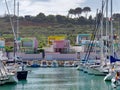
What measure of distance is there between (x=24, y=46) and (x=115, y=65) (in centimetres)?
7645

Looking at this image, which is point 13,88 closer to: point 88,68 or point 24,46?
point 88,68

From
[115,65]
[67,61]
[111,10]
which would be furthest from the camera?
[67,61]

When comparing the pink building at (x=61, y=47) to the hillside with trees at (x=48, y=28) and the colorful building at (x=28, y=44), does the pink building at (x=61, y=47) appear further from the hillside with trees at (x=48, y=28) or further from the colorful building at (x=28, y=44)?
the hillside with trees at (x=48, y=28)

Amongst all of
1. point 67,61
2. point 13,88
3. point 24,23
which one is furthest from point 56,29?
point 13,88

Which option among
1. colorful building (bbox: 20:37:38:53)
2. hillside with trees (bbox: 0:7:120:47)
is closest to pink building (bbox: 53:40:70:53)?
colorful building (bbox: 20:37:38:53)

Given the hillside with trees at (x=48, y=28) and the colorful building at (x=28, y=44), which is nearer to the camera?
the colorful building at (x=28, y=44)

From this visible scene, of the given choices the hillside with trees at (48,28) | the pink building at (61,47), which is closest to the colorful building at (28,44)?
the pink building at (61,47)

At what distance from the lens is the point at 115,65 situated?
54.3 metres

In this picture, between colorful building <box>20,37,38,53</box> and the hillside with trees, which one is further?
the hillside with trees

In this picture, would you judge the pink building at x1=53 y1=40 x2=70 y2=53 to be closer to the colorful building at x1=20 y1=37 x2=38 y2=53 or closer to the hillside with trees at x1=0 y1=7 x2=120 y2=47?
the colorful building at x1=20 y1=37 x2=38 y2=53

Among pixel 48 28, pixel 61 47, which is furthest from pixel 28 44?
pixel 48 28

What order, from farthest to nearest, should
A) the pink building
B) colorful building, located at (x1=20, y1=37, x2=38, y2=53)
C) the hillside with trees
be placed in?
the hillside with trees, the pink building, colorful building, located at (x1=20, y1=37, x2=38, y2=53)

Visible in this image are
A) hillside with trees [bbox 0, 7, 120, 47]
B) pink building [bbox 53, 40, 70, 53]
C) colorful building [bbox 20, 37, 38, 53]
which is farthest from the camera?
hillside with trees [bbox 0, 7, 120, 47]

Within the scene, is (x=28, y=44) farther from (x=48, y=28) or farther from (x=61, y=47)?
(x=48, y=28)
